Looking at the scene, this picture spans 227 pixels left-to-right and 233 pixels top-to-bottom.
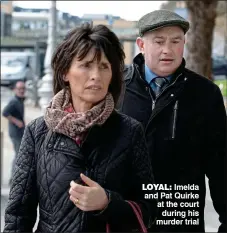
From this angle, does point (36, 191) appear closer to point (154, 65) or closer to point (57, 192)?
point (57, 192)

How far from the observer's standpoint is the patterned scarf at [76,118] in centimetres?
208

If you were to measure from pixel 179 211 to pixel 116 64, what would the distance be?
996mm

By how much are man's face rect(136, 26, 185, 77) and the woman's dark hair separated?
24.1 inches

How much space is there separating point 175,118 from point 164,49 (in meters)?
0.29

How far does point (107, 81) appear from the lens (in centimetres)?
213

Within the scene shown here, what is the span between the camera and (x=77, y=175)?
81.0 inches

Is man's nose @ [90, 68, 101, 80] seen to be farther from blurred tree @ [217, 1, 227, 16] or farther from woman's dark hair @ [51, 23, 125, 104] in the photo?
blurred tree @ [217, 1, 227, 16]

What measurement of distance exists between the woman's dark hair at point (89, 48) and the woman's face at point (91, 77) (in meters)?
0.02

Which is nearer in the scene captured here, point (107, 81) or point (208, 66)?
point (107, 81)

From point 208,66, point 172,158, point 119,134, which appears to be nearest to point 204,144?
point 172,158

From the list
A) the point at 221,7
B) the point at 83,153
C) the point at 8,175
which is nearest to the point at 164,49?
the point at 83,153

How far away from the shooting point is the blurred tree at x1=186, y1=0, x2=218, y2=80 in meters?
9.65

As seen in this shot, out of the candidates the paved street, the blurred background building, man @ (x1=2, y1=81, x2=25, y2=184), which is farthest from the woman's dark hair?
the blurred background building

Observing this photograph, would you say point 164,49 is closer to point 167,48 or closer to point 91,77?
point 167,48
